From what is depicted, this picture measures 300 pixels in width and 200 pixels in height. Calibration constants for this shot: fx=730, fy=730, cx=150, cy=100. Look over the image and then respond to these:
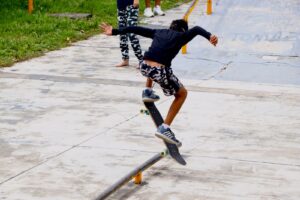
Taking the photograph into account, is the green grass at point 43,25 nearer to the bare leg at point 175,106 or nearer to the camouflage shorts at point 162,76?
the camouflage shorts at point 162,76

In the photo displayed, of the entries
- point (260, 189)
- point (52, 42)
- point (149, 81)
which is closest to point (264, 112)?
point (149, 81)

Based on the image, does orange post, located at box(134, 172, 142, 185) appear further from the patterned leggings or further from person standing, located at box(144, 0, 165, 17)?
person standing, located at box(144, 0, 165, 17)

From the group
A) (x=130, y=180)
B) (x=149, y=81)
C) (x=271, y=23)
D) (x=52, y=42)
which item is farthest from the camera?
(x=271, y=23)

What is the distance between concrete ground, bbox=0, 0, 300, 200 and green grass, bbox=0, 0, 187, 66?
18.9 inches

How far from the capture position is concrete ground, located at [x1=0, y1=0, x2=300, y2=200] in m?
7.30

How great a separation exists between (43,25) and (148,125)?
322 inches

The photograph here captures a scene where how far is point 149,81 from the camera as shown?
8.49 metres

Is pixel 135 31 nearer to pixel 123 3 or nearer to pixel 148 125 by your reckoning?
pixel 148 125

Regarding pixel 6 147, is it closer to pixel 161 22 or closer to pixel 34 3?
pixel 161 22

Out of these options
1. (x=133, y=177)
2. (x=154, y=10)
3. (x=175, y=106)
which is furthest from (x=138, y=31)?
(x=154, y=10)

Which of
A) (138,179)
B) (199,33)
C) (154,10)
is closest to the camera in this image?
(138,179)

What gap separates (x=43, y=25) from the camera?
17188 millimetres

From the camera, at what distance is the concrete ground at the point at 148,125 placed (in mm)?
7305

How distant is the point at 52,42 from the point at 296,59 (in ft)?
16.9
